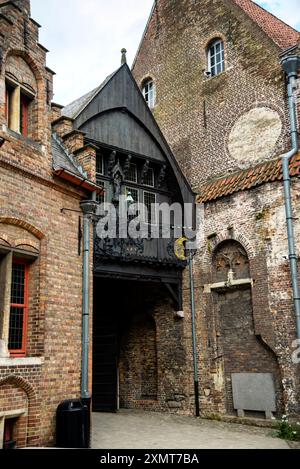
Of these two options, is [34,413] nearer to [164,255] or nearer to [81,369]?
[81,369]

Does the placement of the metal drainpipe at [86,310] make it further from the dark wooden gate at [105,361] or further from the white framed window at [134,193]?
the dark wooden gate at [105,361]

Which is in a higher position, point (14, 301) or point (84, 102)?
point (84, 102)

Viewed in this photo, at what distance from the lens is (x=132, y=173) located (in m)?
14.6

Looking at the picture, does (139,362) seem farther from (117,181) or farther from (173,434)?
(117,181)

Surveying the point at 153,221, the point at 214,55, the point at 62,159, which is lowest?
the point at 153,221

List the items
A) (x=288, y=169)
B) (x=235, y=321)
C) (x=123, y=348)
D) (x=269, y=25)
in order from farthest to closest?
(x=123, y=348) < (x=269, y=25) < (x=235, y=321) < (x=288, y=169)

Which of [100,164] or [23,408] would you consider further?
[100,164]

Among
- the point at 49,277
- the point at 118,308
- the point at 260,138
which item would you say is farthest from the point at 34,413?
the point at 260,138

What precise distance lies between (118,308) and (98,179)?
489cm

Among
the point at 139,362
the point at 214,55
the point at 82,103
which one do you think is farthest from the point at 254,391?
the point at 214,55

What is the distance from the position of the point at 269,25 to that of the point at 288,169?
20.9ft

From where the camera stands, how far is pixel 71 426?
8.69 m

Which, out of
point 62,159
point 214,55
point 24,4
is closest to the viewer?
point 24,4

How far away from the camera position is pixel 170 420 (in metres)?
13.1
